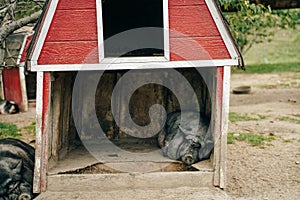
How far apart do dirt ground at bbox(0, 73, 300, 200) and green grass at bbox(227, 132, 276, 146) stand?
0.14 m

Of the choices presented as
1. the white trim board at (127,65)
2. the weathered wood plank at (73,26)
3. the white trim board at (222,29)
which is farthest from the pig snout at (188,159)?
the weathered wood plank at (73,26)

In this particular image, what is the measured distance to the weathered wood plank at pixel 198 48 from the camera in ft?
17.8

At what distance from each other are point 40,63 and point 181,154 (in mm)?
2100

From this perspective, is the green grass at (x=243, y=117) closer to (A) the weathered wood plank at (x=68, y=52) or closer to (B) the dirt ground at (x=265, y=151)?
(B) the dirt ground at (x=265, y=151)

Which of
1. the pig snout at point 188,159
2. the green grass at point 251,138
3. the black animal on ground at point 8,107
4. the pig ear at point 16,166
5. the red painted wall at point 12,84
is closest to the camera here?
the pig ear at point 16,166

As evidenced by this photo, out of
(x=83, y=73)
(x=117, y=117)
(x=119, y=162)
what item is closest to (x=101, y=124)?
(x=117, y=117)

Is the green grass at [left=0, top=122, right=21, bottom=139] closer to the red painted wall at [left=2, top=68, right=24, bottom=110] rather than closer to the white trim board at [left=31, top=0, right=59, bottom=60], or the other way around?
the red painted wall at [left=2, top=68, right=24, bottom=110]

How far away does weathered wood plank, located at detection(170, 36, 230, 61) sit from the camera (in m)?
5.42

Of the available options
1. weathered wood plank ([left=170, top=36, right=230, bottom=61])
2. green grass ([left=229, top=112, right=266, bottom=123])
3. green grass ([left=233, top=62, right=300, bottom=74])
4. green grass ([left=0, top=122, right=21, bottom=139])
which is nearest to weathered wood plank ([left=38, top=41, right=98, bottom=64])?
weathered wood plank ([left=170, top=36, right=230, bottom=61])

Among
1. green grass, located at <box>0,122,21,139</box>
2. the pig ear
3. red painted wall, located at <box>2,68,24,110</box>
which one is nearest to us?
the pig ear

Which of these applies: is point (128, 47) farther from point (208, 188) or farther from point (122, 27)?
point (208, 188)

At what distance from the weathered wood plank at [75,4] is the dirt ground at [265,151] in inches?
87.8

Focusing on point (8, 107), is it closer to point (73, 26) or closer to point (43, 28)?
point (43, 28)

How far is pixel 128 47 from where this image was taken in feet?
24.6
